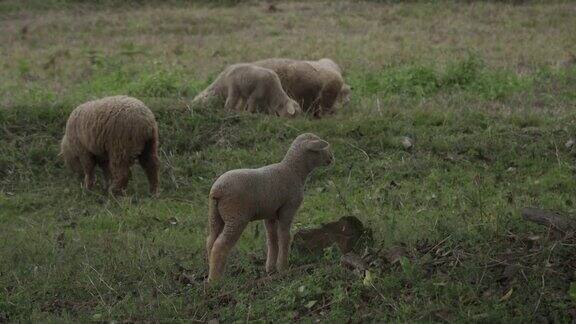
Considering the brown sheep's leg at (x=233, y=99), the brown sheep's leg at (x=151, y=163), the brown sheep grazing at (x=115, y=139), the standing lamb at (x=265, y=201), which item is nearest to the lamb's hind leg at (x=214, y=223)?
the standing lamb at (x=265, y=201)

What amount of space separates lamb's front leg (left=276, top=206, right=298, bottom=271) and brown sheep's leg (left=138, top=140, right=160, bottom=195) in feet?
11.0

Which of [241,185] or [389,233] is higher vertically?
[241,185]

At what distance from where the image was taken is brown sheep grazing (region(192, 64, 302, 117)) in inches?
450

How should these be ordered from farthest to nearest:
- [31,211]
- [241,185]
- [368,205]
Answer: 1. [31,211]
2. [368,205]
3. [241,185]

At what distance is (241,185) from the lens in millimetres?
6137

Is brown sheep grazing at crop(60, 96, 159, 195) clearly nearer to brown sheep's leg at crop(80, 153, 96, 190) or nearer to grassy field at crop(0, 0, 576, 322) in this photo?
brown sheep's leg at crop(80, 153, 96, 190)

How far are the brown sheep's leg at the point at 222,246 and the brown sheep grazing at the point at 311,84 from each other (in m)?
5.91

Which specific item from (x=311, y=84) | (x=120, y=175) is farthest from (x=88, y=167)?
(x=311, y=84)

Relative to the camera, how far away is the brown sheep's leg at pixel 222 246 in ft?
20.2

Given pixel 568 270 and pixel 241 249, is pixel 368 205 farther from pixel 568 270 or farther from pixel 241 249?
pixel 568 270

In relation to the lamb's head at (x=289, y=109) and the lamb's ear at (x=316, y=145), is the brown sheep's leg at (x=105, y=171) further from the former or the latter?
the lamb's ear at (x=316, y=145)

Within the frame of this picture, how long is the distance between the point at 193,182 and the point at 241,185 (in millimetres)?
3781

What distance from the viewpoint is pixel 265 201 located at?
6.23 m

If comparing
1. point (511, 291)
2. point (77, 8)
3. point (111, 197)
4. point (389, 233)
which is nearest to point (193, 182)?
point (111, 197)
